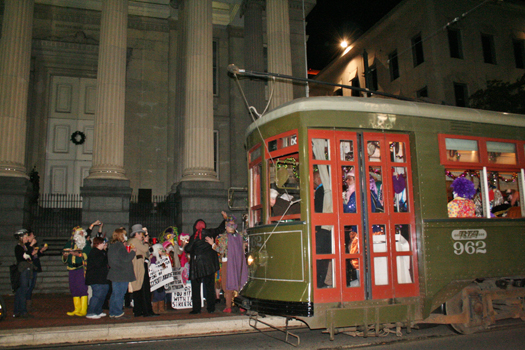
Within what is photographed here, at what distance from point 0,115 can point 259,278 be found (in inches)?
472

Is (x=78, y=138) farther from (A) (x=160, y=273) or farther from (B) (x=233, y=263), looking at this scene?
(B) (x=233, y=263)

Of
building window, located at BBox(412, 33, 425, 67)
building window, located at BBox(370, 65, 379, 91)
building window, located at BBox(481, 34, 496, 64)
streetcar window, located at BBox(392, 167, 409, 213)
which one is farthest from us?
building window, located at BBox(370, 65, 379, 91)

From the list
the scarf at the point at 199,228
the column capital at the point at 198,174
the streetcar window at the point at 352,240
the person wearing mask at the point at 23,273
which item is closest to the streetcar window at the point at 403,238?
the streetcar window at the point at 352,240

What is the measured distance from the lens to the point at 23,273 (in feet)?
27.5

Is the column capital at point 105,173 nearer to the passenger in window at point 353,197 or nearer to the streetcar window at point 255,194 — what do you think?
the streetcar window at point 255,194

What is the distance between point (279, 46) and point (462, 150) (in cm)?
1114

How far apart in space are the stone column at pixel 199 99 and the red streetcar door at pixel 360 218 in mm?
9101

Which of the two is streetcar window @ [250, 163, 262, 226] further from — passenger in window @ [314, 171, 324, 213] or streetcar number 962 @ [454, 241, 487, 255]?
streetcar number 962 @ [454, 241, 487, 255]

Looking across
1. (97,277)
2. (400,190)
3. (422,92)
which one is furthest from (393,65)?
(97,277)

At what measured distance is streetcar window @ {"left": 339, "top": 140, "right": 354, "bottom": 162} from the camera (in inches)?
237

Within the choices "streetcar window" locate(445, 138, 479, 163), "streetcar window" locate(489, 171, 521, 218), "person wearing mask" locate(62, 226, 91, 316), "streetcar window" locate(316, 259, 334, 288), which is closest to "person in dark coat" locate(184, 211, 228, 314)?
"person wearing mask" locate(62, 226, 91, 316)

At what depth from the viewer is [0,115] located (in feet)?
44.3

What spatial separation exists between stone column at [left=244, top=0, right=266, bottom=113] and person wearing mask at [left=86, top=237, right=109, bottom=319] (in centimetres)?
1142

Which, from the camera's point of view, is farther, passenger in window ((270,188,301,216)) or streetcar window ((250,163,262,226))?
streetcar window ((250,163,262,226))
